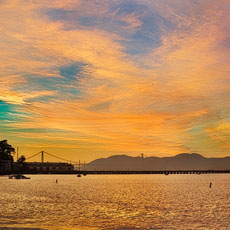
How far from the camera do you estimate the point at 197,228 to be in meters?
46.1

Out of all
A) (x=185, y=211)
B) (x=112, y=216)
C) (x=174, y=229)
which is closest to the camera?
(x=174, y=229)

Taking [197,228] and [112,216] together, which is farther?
[112,216]

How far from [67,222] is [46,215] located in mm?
7267

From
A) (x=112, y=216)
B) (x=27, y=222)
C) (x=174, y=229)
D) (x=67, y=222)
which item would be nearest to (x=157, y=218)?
(x=112, y=216)

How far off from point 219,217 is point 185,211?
8150mm

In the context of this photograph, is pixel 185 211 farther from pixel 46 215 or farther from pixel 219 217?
pixel 46 215

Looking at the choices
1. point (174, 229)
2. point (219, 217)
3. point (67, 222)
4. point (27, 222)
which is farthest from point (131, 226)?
point (219, 217)

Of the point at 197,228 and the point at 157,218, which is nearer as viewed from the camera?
the point at 197,228

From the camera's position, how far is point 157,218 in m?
54.6

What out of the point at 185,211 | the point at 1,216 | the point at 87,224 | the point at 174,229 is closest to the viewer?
the point at 174,229

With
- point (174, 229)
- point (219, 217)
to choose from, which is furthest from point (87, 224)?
point (219, 217)

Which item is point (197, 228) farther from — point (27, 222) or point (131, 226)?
point (27, 222)

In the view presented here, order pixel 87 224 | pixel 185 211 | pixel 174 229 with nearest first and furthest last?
1. pixel 174 229
2. pixel 87 224
3. pixel 185 211

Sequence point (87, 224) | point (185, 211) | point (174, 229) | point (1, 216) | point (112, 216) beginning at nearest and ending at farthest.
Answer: point (174, 229)
point (87, 224)
point (1, 216)
point (112, 216)
point (185, 211)
